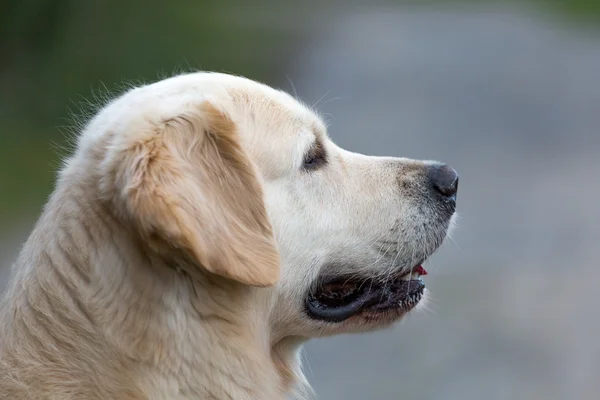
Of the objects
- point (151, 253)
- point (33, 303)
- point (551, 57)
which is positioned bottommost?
point (33, 303)

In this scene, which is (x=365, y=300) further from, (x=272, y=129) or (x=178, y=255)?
(x=178, y=255)

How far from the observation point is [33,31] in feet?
43.4

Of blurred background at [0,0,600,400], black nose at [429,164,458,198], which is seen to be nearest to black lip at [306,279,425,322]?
black nose at [429,164,458,198]

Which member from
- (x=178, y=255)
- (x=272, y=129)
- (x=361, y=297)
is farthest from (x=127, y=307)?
(x=361, y=297)

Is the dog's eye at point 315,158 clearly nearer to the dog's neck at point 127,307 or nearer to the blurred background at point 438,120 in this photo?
the dog's neck at point 127,307

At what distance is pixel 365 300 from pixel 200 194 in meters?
0.88

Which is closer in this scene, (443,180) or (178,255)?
(178,255)

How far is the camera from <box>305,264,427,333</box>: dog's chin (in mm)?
3184

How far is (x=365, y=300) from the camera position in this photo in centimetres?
327

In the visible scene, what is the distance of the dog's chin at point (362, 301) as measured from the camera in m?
3.18

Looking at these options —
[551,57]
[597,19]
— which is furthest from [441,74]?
[597,19]

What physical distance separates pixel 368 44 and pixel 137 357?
11.2 metres

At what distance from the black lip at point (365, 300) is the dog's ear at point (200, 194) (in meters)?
0.46

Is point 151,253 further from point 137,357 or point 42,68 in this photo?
point 42,68
